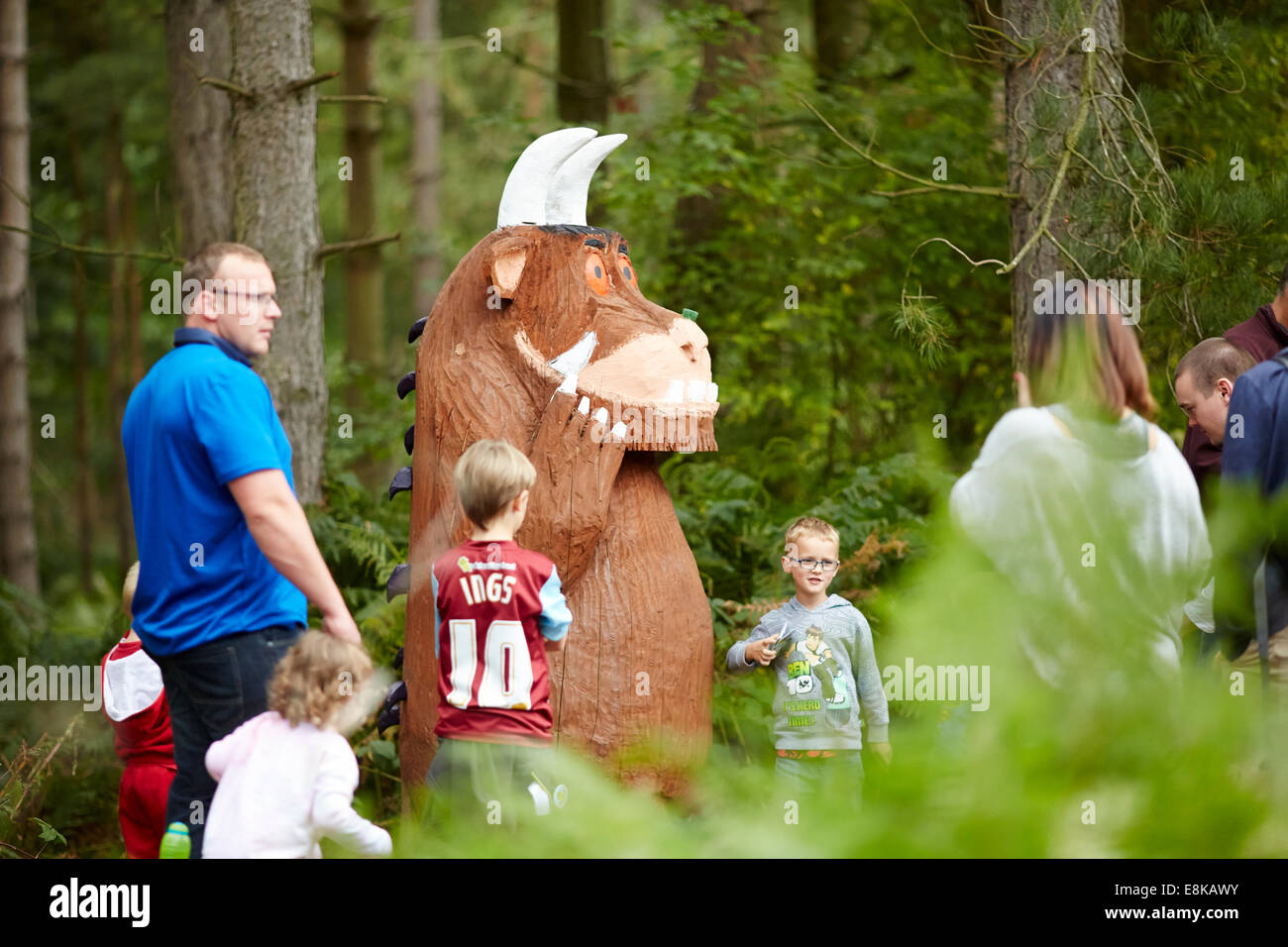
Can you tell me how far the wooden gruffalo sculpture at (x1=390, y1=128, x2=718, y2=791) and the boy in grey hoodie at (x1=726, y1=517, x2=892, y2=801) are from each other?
0.93ft

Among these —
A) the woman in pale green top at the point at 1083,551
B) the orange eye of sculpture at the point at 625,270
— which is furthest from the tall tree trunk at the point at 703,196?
the woman in pale green top at the point at 1083,551

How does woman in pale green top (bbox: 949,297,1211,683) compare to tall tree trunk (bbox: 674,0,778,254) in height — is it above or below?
below

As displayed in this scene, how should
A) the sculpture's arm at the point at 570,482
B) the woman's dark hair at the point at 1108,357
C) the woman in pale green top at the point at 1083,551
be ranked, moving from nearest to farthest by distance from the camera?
the woman in pale green top at the point at 1083,551, the woman's dark hair at the point at 1108,357, the sculpture's arm at the point at 570,482

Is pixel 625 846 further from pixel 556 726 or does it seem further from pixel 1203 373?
pixel 1203 373

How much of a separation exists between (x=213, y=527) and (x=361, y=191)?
11.3m

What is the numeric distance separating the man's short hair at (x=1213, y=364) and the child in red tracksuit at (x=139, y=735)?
12.7 ft

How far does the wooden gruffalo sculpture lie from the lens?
4281 mm

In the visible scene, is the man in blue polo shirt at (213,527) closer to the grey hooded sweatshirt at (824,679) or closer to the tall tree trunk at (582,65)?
the grey hooded sweatshirt at (824,679)

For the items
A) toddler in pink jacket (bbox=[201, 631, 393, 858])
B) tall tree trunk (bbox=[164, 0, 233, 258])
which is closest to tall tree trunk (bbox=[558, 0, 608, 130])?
tall tree trunk (bbox=[164, 0, 233, 258])

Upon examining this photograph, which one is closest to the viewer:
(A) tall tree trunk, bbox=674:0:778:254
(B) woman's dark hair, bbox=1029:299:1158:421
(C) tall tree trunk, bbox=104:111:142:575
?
(B) woman's dark hair, bbox=1029:299:1158:421

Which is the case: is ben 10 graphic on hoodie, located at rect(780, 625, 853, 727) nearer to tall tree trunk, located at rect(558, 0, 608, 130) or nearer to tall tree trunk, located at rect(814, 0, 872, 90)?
tall tree trunk, located at rect(558, 0, 608, 130)

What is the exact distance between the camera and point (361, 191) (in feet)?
46.2

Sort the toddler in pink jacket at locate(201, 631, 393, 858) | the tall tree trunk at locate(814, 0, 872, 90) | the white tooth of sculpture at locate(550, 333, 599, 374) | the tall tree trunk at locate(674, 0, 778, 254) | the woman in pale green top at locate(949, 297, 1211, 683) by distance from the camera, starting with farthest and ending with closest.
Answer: the tall tree trunk at locate(814, 0, 872, 90)
the tall tree trunk at locate(674, 0, 778, 254)
the white tooth of sculpture at locate(550, 333, 599, 374)
the toddler in pink jacket at locate(201, 631, 393, 858)
the woman in pale green top at locate(949, 297, 1211, 683)

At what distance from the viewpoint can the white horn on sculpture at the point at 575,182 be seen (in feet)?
15.2
